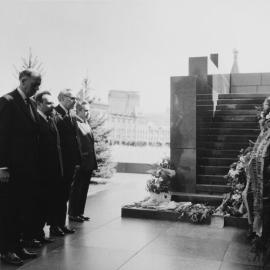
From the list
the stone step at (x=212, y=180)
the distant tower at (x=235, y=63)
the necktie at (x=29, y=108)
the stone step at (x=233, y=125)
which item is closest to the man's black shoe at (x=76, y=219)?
the necktie at (x=29, y=108)

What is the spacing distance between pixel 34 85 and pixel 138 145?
15.4m

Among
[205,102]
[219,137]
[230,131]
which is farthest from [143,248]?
[205,102]

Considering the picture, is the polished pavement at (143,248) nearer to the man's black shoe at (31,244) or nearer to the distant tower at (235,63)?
the man's black shoe at (31,244)

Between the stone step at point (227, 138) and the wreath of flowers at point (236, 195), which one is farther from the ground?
the stone step at point (227, 138)

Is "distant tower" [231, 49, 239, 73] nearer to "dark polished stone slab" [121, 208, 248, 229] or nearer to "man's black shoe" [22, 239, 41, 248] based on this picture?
"dark polished stone slab" [121, 208, 248, 229]

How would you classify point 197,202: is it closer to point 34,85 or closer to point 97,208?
point 97,208

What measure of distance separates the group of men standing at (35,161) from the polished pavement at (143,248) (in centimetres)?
29

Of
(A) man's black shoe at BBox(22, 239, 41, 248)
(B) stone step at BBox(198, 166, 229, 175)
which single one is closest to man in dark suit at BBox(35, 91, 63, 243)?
(A) man's black shoe at BBox(22, 239, 41, 248)

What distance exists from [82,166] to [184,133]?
275 centimetres

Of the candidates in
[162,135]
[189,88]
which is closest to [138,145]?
[162,135]

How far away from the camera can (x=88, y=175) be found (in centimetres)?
738

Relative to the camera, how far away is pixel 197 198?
859 cm

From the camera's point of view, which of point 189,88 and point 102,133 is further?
point 102,133

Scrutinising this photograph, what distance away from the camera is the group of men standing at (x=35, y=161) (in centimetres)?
499
